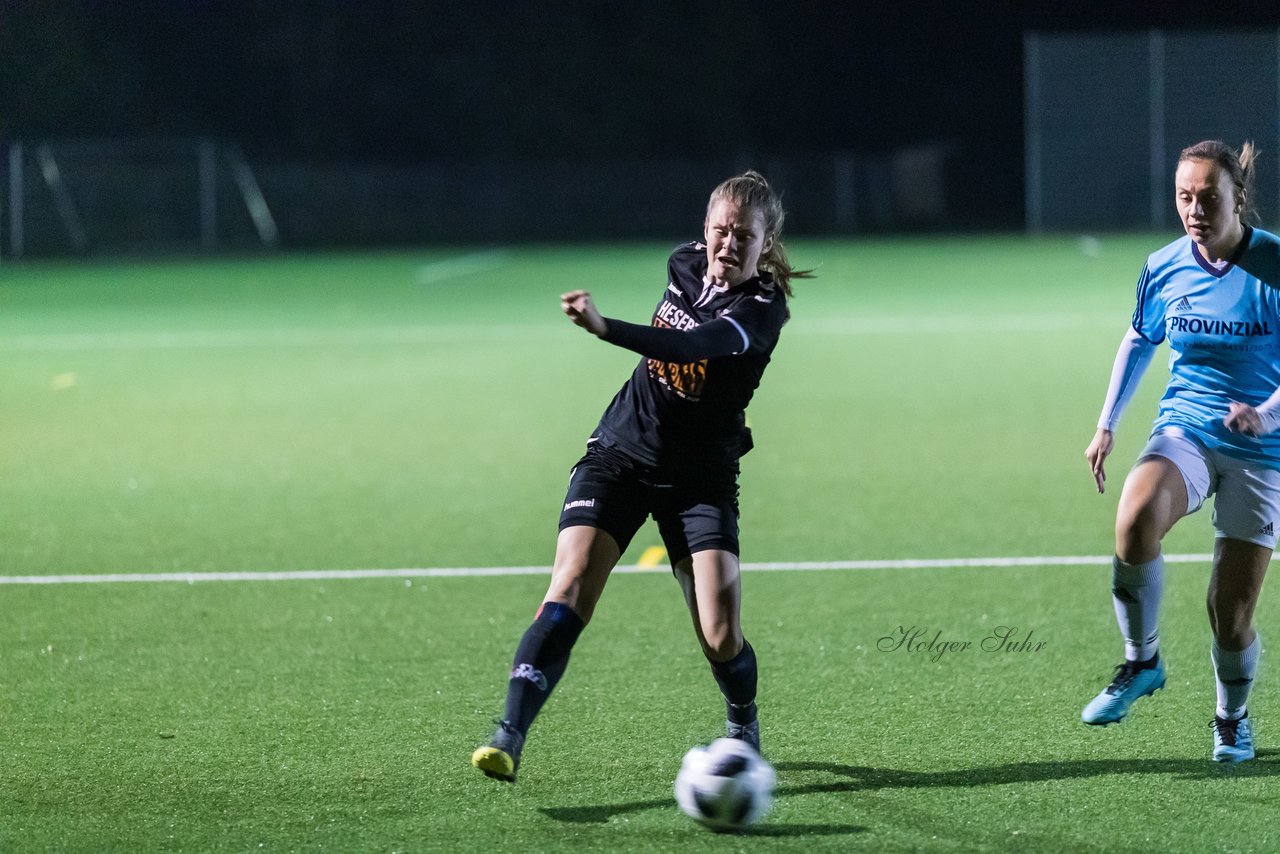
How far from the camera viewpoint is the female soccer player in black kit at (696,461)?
4957 millimetres

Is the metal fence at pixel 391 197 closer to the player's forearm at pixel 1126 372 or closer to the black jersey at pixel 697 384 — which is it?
the black jersey at pixel 697 384

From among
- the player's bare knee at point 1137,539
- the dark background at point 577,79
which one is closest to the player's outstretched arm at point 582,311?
the player's bare knee at point 1137,539

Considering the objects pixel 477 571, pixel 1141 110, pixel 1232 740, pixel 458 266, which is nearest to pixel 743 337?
pixel 1232 740

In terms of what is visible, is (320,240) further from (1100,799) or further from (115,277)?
(1100,799)

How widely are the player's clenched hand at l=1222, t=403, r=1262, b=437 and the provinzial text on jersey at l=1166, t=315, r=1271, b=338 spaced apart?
315 millimetres

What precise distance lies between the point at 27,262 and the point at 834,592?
2915 centimetres

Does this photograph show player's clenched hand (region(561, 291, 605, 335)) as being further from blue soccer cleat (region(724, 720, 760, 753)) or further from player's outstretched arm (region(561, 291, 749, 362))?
blue soccer cleat (region(724, 720, 760, 753))

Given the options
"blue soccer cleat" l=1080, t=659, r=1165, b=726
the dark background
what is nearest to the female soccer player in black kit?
"blue soccer cleat" l=1080, t=659, r=1165, b=726

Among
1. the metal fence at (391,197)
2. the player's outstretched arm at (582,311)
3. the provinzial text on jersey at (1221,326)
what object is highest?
the player's outstretched arm at (582,311)

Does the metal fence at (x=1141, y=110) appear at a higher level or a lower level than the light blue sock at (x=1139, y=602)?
lower

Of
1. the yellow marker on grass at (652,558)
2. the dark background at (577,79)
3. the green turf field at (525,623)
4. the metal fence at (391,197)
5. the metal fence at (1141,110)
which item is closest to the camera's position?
the green turf field at (525,623)

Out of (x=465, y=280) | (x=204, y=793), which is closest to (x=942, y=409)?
(x=204, y=793)

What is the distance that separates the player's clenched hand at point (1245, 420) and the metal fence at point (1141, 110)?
99.2ft

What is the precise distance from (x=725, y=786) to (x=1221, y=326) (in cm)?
210
